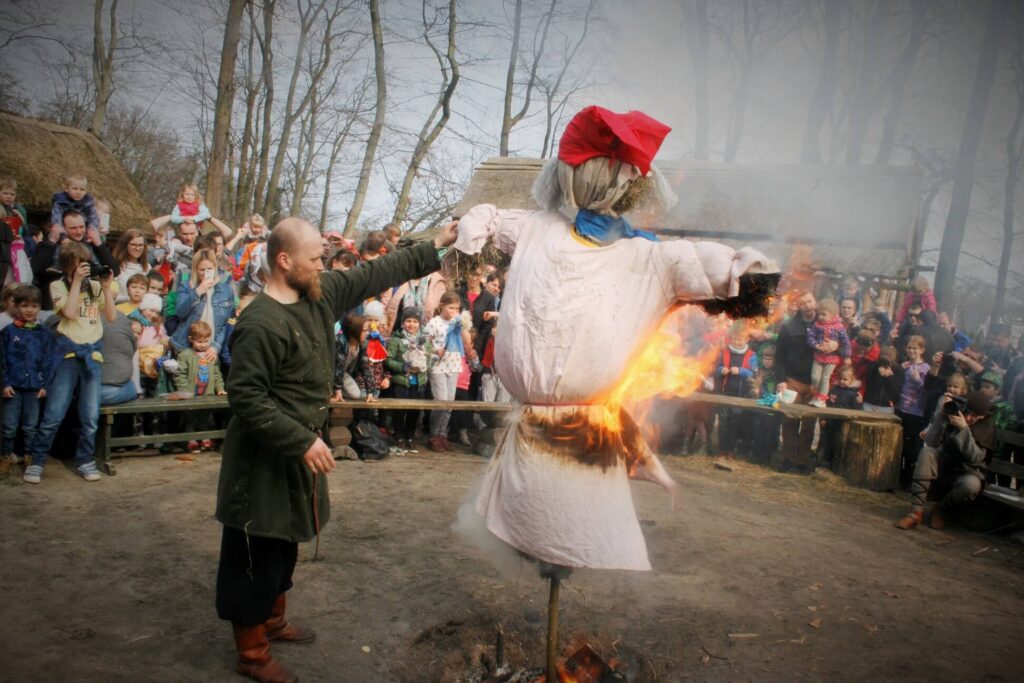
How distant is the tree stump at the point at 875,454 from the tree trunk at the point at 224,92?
1120cm

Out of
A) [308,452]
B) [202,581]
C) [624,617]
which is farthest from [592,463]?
[202,581]

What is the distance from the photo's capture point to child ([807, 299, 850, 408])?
23.7ft

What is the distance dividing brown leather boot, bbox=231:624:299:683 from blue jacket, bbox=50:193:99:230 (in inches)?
216

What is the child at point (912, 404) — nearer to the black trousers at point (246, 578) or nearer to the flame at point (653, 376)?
the flame at point (653, 376)

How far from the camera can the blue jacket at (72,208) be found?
21.3 ft

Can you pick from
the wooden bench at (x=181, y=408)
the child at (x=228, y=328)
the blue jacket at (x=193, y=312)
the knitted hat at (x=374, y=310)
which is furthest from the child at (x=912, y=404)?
the blue jacket at (x=193, y=312)

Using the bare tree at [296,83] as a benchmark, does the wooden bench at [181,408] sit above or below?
below

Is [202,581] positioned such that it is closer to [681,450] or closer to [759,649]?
[759,649]

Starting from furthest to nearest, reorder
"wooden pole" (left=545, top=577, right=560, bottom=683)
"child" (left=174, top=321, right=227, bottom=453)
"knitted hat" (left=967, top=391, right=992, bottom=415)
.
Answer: "child" (left=174, top=321, right=227, bottom=453) → "knitted hat" (left=967, top=391, right=992, bottom=415) → "wooden pole" (left=545, top=577, right=560, bottom=683)

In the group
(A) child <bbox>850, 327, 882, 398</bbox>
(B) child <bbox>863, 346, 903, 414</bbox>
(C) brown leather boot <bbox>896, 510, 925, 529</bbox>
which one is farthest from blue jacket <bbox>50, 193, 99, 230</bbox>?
(B) child <bbox>863, 346, 903, 414</bbox>

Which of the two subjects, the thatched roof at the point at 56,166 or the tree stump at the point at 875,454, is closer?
the tree stump at the point at 875,454

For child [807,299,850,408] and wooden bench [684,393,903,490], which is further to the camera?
child [807,299,850,408]

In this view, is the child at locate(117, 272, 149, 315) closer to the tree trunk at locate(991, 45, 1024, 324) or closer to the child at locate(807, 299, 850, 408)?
the child at locate(807, 299, 850, 408)

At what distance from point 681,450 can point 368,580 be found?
4874 mm
